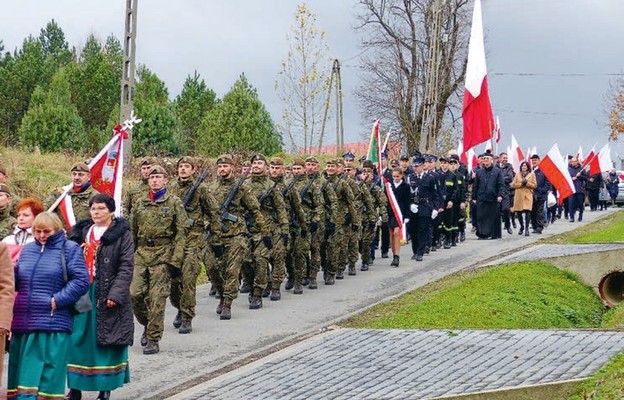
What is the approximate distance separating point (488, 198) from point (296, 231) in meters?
9.02

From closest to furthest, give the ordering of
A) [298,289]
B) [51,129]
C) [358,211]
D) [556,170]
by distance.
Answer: [298,289] → [358,211] → [556,170] → [51,129]

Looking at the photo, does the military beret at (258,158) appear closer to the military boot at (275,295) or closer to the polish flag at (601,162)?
the military boot at (275,295)

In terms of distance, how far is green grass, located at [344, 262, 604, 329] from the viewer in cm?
1241

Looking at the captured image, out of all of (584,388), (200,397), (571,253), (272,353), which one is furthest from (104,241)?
(571,253)

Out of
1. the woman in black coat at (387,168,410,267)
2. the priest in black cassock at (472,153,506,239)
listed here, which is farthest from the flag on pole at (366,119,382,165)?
the priest in black cassock at (472,153,506,239)

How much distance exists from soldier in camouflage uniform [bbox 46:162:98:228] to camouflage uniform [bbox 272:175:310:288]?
4626mm

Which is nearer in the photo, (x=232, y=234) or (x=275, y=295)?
(x=232, y=234)

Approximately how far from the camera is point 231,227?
13289mm

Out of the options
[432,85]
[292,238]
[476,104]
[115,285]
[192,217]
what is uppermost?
[432,85]

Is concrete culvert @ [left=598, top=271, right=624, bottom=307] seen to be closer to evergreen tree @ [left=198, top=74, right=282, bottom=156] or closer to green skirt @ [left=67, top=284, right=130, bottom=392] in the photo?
green skirt @ [left=67, top=284, right=130, bottom=392]

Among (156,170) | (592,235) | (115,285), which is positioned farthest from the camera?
(592,235)

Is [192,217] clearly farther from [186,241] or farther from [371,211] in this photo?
[371,211]

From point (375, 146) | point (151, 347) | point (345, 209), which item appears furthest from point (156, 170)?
point (375, 146)

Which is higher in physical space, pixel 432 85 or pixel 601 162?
pixel 432 85
